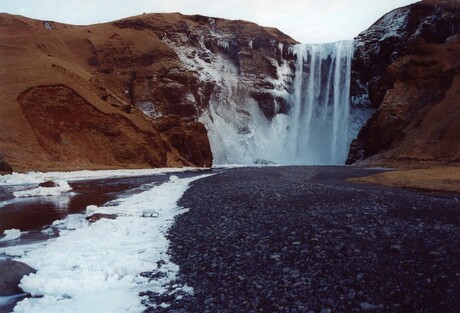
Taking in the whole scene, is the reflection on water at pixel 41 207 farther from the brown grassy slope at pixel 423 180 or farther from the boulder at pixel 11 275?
the brown grassy slope at pixel 423 180

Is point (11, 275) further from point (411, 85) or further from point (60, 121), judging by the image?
point (411, 85)

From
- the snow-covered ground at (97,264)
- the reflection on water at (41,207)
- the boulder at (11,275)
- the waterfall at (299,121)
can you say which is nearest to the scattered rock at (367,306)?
the snow-covered ground at (97,264)

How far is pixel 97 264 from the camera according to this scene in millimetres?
8203

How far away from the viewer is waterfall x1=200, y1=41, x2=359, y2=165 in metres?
72.2

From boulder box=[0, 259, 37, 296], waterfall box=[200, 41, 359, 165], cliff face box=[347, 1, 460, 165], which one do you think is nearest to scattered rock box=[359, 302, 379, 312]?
boulder box=[0, 259, 37, 296]

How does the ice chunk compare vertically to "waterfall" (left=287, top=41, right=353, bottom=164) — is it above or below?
below

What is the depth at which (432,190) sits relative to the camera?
20.4 m

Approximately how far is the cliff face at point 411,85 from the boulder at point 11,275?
4331cm

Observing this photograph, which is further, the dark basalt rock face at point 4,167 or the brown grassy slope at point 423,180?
the dark basalt rock face at point 4,167

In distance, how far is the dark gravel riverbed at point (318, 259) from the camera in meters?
6.14

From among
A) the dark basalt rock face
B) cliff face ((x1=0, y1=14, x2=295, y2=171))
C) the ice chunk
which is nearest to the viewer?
the ice chunk

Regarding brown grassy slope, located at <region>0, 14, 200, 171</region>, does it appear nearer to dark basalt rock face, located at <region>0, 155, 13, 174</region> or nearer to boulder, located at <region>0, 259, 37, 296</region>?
dark basalt rock face, located at <region>0, 155, 13, 174</region>

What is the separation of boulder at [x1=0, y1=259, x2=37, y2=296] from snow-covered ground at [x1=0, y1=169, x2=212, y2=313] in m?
0.22

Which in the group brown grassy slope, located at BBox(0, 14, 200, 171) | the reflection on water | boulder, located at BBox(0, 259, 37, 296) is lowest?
the reflection on water
